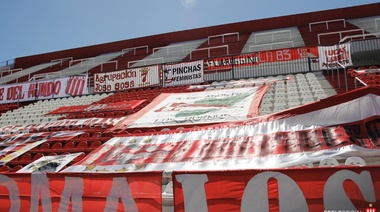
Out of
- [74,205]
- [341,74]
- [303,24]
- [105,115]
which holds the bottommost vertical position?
[74,205]

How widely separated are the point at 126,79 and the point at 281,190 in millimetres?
12762

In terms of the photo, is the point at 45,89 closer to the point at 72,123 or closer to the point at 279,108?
the point at 72,123

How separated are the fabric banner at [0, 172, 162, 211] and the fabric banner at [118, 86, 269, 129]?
3.72 metres

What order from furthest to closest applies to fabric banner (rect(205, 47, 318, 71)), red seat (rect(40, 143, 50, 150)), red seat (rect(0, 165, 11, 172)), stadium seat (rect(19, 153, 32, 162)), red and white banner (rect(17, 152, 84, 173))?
fabric banner (rect(205, 47, 318, 71)) < red seat (rect(40, 143, 50, 150)) < stadium seat (rect(19, 153, 32, 162)) < red seat (rect(0, 165, 11, 172)) < red and white banner (rect(17, 152, 84, 173))

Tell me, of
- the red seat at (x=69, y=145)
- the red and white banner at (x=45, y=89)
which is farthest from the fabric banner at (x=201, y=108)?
the red and white banner at (x=45, y=89)

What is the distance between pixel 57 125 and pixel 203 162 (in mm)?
7295

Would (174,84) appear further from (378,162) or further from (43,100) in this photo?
(378,162)

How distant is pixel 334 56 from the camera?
38.2ft

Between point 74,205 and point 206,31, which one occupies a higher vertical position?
point 206,31

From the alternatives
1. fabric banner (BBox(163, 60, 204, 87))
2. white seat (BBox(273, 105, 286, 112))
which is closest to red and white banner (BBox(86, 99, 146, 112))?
fabric banner (BBox(163, 60, 204, 87))

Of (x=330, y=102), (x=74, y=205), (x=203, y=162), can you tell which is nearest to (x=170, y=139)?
(x=203, y=162)

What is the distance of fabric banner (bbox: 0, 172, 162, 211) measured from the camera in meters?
4.06

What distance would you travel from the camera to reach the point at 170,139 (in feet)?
21.3

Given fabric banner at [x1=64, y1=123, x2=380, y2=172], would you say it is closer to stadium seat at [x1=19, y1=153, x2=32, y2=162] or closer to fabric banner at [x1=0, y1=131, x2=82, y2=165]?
stadium seat at [x1=19, y1=153, x2=32, y2=162]
